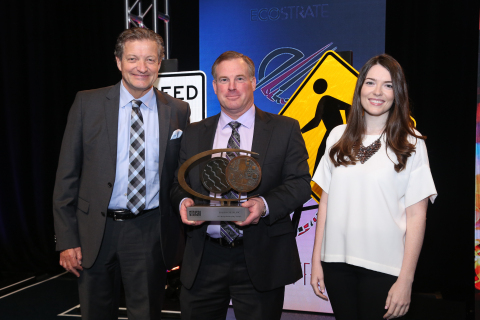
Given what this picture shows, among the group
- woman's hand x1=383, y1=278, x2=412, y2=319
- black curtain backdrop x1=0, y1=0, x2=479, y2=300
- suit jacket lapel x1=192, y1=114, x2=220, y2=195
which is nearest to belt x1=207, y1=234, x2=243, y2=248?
suit jacket lapel x1=192, y1=114, x2=220, y2=195

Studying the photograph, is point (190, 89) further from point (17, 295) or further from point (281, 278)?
point (17, 295)

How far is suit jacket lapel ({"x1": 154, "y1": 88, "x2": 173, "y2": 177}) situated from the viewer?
222cm

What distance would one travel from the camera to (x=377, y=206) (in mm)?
1700

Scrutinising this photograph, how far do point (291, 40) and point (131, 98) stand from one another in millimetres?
1855

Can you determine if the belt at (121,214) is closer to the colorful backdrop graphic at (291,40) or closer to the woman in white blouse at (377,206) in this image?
the woman in white blouse at (377,206)

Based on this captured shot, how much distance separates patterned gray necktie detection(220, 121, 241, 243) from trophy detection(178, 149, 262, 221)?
0.11 ft

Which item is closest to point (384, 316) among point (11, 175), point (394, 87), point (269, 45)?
point (394, 87)

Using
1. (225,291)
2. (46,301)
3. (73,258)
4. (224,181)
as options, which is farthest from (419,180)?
(46,301)

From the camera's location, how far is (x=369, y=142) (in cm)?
180

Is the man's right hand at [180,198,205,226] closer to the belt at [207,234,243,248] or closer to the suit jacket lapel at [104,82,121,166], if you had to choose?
the belt at [207,234,243,248]

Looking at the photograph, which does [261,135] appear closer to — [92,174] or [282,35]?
[92,174]

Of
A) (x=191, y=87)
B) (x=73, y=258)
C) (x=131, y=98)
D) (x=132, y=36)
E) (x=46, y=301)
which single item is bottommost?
(x=46, y=301)

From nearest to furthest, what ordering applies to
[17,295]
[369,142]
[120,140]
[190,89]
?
[369,142]
[120,140]
[190,89]
[17,295]

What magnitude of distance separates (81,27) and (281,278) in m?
4.50
